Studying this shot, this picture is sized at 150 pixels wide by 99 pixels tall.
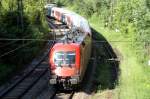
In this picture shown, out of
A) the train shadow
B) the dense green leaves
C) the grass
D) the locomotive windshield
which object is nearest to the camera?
the grass

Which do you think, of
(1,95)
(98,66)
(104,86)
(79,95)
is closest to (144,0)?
(98,66)

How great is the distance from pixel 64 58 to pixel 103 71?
22.8 ft

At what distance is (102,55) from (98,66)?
18.9ft

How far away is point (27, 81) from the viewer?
30078 millimetres

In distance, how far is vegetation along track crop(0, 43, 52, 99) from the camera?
26234mm

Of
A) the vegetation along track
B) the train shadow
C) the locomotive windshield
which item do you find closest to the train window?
the locomotive windshield

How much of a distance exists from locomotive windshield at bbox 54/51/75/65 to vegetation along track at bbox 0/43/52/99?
8.62 feet

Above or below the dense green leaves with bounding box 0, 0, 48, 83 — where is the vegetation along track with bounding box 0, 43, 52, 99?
below

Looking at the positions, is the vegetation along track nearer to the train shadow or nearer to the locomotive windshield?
the locomotive windshield

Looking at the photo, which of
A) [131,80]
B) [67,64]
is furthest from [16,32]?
[131,80]

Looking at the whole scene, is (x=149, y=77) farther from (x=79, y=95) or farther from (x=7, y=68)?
(x=7, y=68)

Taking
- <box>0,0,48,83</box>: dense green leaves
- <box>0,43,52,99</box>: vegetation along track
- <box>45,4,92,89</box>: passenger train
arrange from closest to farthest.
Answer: <box>45,4,92,89</box>: passenger train
<box>0,43,52,99</box>: vegetation along track
<box>0,0,48,83</box>: dense green leaves

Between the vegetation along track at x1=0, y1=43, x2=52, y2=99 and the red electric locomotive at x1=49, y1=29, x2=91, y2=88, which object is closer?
the red electric locomotive at x1=49, y1=29, x2=91, y2=88

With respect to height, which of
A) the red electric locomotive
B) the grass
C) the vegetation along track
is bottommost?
the vegetation along track
